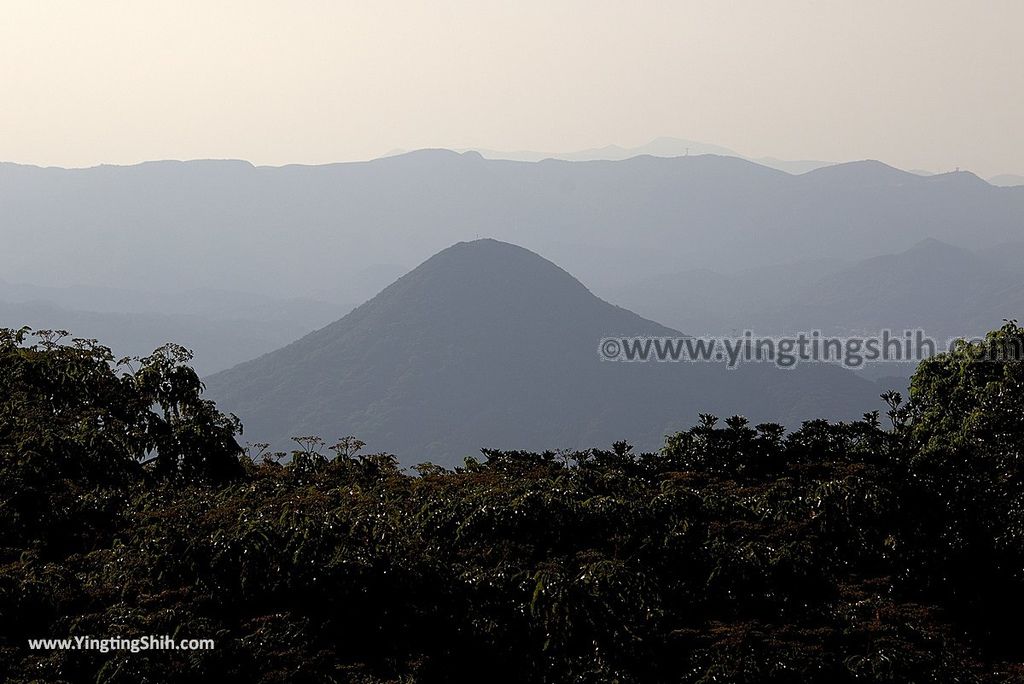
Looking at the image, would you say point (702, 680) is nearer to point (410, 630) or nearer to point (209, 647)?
point (410, 630)

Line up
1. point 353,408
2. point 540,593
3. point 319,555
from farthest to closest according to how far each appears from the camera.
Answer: point 353,408
point 319,555
point 540,593

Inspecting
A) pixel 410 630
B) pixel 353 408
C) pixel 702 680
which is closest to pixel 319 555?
pixel 410 630

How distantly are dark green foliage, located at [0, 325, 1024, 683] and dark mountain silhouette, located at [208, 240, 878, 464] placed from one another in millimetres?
130090

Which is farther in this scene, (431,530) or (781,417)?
(781,417)

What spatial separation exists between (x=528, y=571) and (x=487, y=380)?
162724mm

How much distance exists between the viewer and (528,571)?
24.4 ft

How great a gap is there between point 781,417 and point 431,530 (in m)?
156

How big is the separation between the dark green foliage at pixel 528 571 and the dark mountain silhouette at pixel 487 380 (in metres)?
130

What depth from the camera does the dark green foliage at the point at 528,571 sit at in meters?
6.62

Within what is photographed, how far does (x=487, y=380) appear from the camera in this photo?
170m

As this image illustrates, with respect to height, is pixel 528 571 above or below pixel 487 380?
above

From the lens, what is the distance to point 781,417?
6171 inches

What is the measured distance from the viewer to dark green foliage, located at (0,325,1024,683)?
6617 mm

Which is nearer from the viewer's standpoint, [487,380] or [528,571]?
[528,571]
